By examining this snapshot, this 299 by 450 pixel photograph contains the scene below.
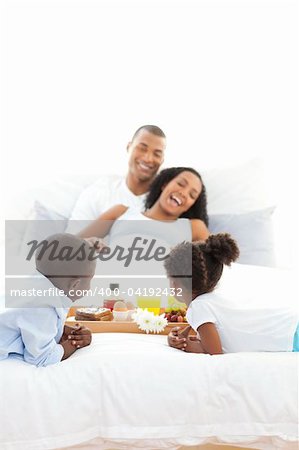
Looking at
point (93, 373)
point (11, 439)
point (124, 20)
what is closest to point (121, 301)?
point (93, 373)

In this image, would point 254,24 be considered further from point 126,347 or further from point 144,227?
point 126,347

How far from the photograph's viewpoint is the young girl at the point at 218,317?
1524mm

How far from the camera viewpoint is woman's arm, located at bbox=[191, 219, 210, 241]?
2.45 m

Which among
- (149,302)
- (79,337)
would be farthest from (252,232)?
(79,337)

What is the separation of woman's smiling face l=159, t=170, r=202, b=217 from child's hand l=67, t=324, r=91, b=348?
103 centimetres

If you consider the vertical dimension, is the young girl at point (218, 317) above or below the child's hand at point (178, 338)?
above

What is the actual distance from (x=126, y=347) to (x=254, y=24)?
1.97 meters

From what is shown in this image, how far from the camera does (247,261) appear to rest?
2.50 metres

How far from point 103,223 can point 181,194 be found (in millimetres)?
359

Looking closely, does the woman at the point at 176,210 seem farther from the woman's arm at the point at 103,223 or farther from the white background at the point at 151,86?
the white background at the point at 151,86

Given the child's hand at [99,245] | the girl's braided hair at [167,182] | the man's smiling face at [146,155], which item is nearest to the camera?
the child's hand at [99,245]

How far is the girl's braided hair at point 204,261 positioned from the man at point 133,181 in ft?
3.11

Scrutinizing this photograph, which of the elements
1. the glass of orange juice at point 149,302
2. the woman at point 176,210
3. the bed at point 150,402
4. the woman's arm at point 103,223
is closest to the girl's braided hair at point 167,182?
the woman at point 176,210

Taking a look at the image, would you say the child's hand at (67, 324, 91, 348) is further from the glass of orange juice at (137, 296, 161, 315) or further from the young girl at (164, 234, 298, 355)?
the glass of orange juice at (137, 296, 161, 315)
